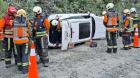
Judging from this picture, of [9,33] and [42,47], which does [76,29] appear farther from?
[9,33]

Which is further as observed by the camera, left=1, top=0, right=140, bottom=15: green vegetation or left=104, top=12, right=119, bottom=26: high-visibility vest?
left=1, top=0, right=140, bottom=15: green vegetation

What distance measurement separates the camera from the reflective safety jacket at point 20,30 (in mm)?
9125

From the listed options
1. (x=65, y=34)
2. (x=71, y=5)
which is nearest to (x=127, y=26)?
(x=65, y=34)

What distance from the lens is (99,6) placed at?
21406 millimetres

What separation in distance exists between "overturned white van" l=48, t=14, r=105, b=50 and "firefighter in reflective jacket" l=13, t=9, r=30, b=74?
340 centimetres

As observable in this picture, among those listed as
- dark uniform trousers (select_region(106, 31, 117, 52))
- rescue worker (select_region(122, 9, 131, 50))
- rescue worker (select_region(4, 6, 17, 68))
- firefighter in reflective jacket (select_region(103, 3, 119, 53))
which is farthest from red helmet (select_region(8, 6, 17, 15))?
rescue worker (select_region(122, 9, 131, 50))

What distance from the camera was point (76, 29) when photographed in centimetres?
1335

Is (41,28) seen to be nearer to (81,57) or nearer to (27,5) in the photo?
(81,57)

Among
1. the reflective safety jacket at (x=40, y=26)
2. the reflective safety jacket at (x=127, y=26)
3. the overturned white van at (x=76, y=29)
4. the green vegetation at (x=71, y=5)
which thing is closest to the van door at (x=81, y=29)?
the overturned white van at (x=76, y=29)

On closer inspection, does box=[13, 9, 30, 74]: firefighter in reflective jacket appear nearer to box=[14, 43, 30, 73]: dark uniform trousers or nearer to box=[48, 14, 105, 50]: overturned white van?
box=[14, 43, 30, 73]: dark uniform trousers

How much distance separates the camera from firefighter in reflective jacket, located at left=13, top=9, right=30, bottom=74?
913cm

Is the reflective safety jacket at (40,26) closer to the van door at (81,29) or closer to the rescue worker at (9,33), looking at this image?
the rescue worker at (9,33)

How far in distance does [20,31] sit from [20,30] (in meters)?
0.03

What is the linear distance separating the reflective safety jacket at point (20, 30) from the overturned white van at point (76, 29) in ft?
11.3
